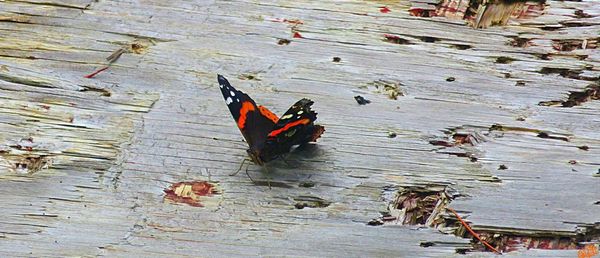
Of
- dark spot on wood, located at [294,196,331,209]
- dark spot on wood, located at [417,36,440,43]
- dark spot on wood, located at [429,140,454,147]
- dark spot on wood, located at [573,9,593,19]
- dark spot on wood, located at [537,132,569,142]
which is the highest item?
dark spot on wood, located at [573,9,593,19]

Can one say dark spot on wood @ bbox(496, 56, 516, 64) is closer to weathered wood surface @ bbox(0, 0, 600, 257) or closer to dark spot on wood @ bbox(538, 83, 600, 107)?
weathered wood surface @ bbox(0, 0, 600, 257)

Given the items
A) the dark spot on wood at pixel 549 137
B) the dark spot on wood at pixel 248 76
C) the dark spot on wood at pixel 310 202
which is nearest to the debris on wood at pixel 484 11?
the dark spot on wood at pixel 549 137

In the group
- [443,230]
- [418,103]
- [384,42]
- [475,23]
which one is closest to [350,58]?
[384,42]

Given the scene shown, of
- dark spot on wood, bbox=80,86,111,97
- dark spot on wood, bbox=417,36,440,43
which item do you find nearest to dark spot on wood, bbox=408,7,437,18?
dark spot on wood, bbox=417,36,440,43

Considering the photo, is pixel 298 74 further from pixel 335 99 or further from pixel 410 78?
pixel 410 78

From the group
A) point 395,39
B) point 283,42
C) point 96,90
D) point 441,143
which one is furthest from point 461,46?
point 96,90

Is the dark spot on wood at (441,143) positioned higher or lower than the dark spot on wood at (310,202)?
higher

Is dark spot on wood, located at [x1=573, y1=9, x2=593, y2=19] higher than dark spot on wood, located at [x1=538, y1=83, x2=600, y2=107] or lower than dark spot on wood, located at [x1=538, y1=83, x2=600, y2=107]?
higher

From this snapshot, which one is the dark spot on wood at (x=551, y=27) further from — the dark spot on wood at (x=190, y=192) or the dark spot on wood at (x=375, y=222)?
the dark spot on wood at (x=190, y=192)
